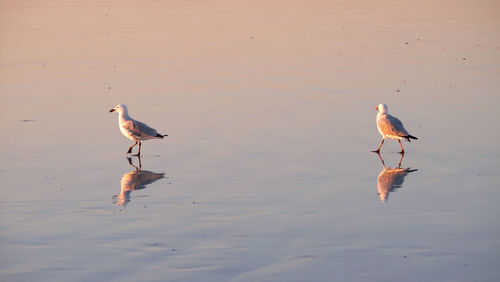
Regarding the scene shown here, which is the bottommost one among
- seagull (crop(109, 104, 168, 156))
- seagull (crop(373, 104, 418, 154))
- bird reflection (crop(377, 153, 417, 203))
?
bird reflection (crop(377, 153, 417, 203))

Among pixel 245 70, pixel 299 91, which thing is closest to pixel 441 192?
pixel 299 91

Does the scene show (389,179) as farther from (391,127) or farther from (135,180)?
(135,180)

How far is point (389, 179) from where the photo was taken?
40.0ft

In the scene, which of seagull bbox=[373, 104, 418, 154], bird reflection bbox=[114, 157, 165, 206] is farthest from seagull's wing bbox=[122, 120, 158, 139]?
seagull bbox=[373, 104, 418, 154]

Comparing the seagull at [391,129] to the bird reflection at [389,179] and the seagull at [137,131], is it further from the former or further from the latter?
the seagull at [137,131]

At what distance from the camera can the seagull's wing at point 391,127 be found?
14.3 metres

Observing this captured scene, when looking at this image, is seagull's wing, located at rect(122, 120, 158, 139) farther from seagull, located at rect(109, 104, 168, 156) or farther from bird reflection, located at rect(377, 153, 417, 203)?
bird reflection, located at rect(377, 153, 417, 203)

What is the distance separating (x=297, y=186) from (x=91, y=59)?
42.6 feet

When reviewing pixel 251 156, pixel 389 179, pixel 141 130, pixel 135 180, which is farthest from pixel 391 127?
pixel 135 180

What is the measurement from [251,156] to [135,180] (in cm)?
205

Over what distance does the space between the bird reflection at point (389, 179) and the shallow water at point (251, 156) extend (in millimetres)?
52

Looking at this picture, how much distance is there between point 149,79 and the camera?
2050cm

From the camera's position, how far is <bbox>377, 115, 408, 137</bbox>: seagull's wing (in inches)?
561

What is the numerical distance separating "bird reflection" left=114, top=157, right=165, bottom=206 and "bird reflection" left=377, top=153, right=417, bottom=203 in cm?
315
